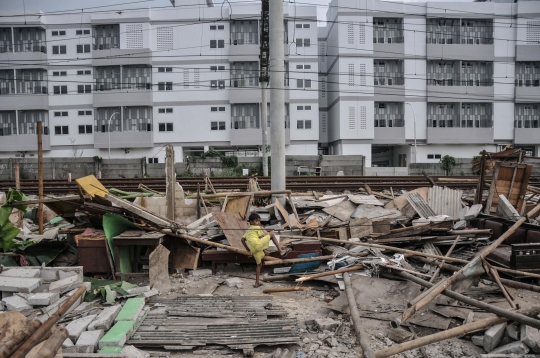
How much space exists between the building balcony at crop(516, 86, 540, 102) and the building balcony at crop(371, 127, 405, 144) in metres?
12.8

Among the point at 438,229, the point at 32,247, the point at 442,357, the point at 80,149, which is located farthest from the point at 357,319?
the point at 80,149

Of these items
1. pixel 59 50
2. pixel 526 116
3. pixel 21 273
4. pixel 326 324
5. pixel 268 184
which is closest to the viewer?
pixel 326 324

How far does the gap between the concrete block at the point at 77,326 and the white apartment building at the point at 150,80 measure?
31.9 m

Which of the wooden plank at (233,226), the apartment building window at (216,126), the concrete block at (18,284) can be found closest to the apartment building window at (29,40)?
the apartment building window at (216,126)

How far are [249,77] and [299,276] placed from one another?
32.1 meters

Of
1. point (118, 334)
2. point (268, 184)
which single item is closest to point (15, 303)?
point (118, 334)

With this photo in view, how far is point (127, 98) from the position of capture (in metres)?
36.8

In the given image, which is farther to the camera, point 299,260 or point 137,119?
point 137,119

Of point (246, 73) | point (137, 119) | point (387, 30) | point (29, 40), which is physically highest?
point (387, 30)

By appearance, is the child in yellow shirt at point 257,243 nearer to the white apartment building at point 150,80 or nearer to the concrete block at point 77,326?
the concrete block at point 77,326

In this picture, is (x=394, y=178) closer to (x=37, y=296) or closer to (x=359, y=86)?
(x=37, y=296)

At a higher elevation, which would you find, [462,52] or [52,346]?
[462,52]

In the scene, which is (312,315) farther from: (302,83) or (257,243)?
(302,83)

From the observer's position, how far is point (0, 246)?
7.89 m
